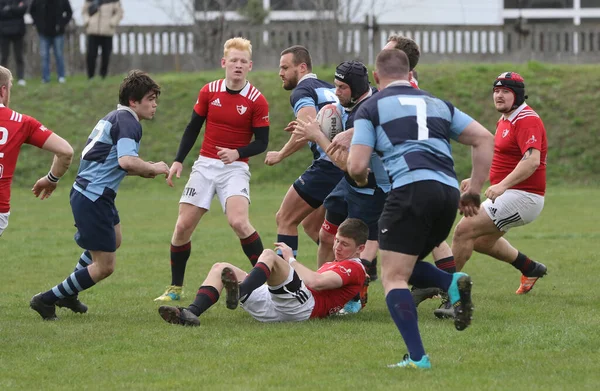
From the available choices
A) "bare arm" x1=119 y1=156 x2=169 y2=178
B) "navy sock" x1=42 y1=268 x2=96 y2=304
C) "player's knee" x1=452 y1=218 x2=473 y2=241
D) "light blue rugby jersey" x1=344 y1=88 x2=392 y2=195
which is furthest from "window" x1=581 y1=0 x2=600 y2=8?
"navy sock" x1=42 y1=268 x2=96 y2=304

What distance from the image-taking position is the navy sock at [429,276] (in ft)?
21.7

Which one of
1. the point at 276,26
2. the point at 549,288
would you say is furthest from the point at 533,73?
the point at 549,288

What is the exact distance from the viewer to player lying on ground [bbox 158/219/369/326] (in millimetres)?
7492

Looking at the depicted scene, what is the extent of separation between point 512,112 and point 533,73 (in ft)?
55.3

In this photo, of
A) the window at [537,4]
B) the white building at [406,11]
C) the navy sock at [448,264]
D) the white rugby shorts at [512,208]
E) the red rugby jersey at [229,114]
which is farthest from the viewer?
the window at [537,4]

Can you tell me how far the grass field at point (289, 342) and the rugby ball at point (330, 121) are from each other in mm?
1569

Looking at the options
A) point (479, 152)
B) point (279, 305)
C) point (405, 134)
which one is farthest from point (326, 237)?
point (405, 134)

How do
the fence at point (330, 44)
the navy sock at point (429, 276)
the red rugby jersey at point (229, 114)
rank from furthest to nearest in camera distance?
the fence at point (330, 44), the red rugby jersey at point (229, 114), the navy sock at point (429, 276)

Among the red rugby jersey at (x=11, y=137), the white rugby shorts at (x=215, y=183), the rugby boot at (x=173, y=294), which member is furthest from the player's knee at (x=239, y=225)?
the red rugby jersey at (x=11, y=137)

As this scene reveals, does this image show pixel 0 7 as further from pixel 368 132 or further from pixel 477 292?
pixel 368 132

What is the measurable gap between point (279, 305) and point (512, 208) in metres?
2.52

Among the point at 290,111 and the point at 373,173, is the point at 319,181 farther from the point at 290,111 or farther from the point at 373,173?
the point at 290,111

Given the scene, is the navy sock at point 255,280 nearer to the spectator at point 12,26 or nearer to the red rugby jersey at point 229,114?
the red rugby jersey at point 229,114

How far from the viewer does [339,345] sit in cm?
703
